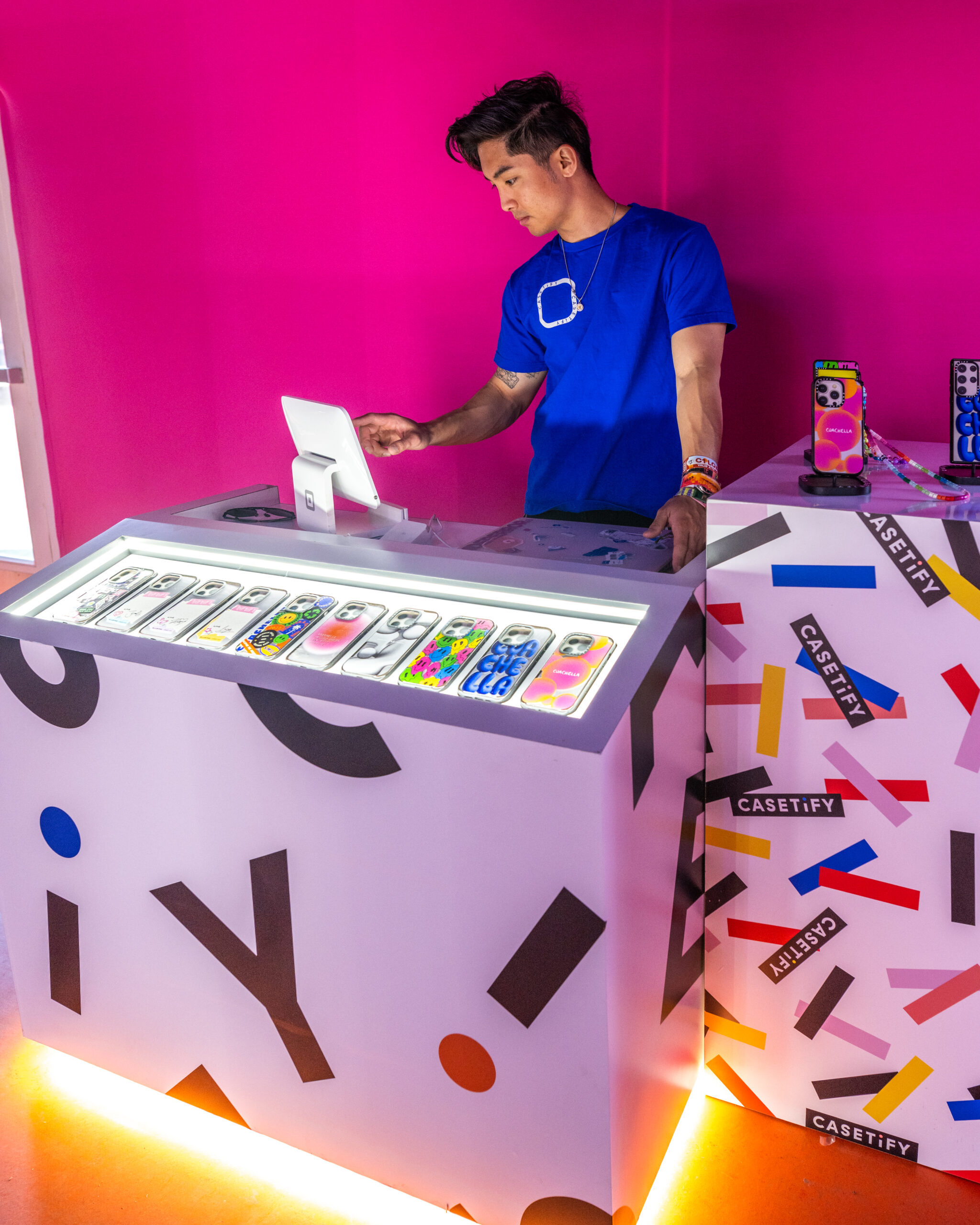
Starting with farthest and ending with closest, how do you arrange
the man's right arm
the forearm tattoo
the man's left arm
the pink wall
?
the pink wall → the forearm tattoo → the man's right arm → the man's left arm

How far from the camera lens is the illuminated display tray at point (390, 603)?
48.4 inches

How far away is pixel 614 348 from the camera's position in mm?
2086

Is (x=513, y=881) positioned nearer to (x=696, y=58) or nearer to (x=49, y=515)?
(x=696, y=58)

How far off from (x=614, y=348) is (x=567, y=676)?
1.06m

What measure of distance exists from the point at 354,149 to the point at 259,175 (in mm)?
397

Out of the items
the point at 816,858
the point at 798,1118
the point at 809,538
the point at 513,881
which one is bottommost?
the point at 798,1118

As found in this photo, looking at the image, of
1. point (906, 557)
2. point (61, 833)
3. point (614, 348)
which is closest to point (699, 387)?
point (614, 348)

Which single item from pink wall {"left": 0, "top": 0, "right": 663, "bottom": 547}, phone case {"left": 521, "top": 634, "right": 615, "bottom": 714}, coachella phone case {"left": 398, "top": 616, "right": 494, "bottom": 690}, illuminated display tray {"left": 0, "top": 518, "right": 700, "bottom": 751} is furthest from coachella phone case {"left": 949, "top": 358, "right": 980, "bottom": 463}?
pink wall {"left": 0, "top": 0, "right": 663, "bottom": 547}

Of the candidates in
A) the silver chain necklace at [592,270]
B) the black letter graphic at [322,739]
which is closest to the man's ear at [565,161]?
the silver chain necklace at [592,270]

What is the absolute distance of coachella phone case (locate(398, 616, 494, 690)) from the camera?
1.34 meters

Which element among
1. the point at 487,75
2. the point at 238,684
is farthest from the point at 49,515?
the point at 238,684

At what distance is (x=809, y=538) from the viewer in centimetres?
137

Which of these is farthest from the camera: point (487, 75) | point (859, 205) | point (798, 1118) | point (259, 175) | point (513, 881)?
point (259, 175)

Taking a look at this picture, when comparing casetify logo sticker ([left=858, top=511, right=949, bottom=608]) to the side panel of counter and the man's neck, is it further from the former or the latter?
the man's neck
